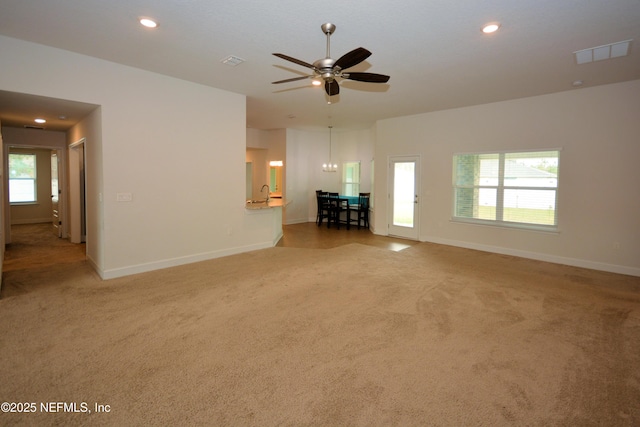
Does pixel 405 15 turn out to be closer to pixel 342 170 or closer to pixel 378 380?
pixel 378 380

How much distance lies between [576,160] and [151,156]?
675cm

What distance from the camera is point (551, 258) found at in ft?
17.9

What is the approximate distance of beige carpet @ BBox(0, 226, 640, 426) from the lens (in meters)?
1.90

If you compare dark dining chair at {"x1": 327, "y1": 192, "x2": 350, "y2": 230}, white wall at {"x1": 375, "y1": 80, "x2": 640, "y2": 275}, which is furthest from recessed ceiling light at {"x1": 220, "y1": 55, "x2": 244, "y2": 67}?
dark dining chair at {"x1": 327, "y1": 192, "x2": 350, "y2": 230}

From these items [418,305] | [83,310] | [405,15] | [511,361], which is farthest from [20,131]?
[511,361]

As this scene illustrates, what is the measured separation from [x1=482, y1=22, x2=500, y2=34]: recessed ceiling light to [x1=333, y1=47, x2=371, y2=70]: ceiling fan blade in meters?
1.38

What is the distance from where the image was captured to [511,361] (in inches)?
95.4

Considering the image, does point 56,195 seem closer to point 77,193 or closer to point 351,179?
point 77,193

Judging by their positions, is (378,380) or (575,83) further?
(575,83)

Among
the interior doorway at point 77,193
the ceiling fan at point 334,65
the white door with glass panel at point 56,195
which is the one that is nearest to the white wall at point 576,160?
the ceiling fan at point 334,65

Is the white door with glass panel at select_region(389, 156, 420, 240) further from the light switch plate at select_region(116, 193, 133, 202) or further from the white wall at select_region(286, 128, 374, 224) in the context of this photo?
the light switch plate at select_region(116, 193, 133, 202)

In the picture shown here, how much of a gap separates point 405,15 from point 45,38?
12.8 feet

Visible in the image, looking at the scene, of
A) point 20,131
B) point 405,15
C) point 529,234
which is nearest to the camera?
point 405,15

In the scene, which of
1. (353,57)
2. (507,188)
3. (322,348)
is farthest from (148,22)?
(507,188)
